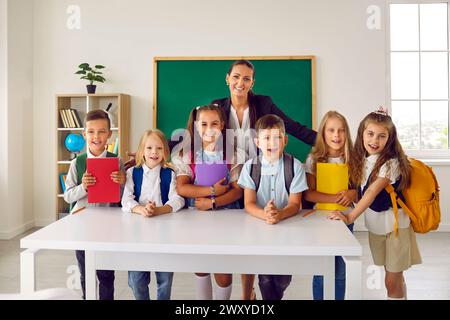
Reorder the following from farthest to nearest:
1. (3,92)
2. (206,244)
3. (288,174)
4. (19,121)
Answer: (19,121), (3,92), (288,174), (206,244)

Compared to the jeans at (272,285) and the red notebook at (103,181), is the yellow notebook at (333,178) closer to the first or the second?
the jeans at (272,285)

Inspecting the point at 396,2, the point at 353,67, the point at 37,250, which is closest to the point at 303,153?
the point at 353,67

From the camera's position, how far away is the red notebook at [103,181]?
7.07 ft

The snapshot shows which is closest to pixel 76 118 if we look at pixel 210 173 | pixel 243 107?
pixel 243 107

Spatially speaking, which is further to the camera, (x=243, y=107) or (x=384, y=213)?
(x=243, y=107)

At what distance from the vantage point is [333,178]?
212 centimetres

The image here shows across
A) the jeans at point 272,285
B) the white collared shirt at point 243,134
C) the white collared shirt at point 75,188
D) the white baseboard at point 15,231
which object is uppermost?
the white collared shirt at point 243,134

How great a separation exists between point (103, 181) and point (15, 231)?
3110 mm

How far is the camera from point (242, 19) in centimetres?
496

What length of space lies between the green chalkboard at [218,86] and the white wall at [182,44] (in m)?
0.10

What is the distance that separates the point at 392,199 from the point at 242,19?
3.33 metres

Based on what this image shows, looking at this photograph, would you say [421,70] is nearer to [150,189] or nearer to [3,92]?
[150,189]

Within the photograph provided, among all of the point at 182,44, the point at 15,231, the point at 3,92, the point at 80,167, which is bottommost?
the point at 15,231

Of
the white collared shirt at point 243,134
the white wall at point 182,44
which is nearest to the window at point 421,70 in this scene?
the white wall at point 182,44
